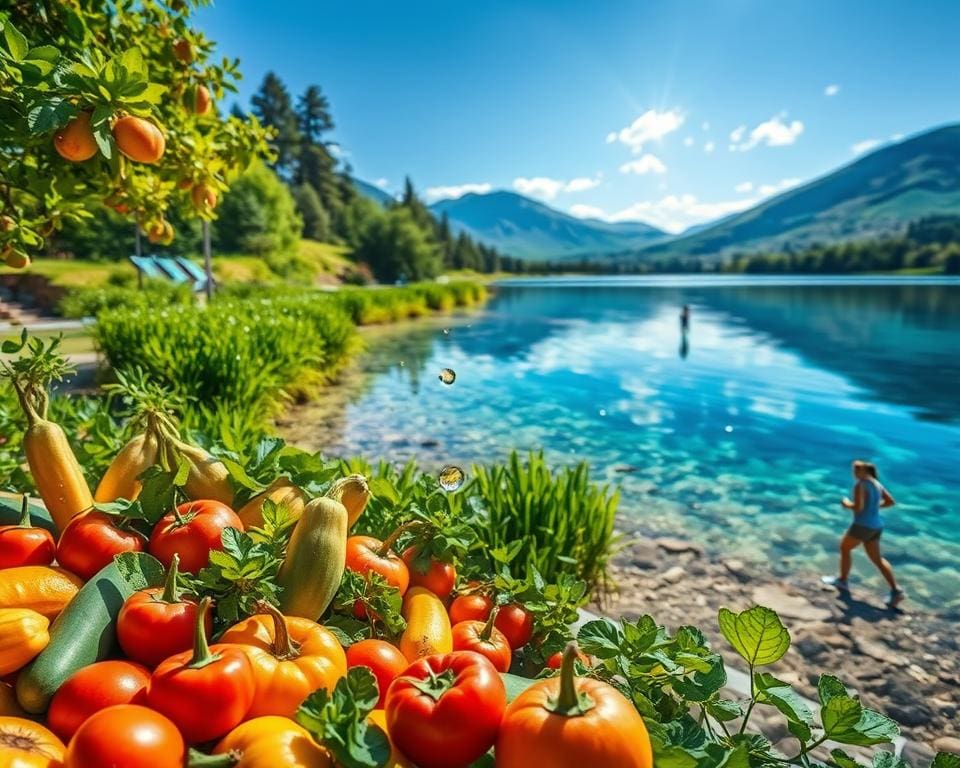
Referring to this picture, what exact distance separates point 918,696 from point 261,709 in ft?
15.0

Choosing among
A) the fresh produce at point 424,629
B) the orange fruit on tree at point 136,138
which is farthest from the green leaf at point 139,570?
the orange fruit on tree at point 136,138

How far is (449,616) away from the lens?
2051mm

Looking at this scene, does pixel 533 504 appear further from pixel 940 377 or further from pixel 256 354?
pixel 940 377

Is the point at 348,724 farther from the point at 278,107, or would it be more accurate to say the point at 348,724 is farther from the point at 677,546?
the point at 278,107

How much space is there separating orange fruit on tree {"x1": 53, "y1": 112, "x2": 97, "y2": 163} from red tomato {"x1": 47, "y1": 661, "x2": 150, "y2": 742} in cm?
179

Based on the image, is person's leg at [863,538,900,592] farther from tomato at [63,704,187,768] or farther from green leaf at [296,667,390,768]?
tomato at [63,704,187,768]

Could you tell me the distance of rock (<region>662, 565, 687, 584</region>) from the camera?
216 inches

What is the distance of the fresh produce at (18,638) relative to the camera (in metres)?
1.37

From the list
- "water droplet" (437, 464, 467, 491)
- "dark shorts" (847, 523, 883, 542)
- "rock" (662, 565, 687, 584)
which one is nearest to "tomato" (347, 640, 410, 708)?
"water droplet" (437, 464, 467, 491)

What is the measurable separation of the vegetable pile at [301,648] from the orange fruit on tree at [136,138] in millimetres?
813

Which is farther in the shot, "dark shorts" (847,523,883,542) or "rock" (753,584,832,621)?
"dark shorts" (847,523,883,542)

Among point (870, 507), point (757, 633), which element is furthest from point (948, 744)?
point (757, 633)

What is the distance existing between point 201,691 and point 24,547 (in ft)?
3.36

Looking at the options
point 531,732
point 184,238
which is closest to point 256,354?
point 531,732
